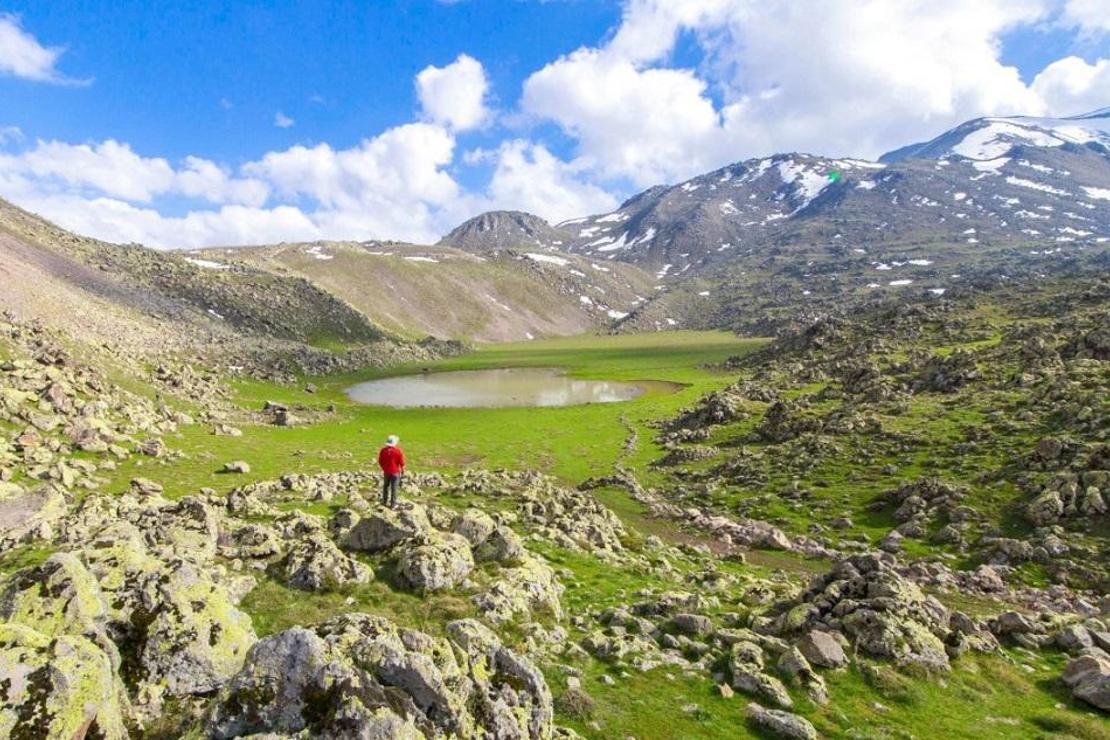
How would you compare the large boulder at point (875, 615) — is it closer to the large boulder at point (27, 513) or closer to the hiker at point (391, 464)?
the hiker at point (391, 464)

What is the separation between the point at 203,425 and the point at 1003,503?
70404 millimetres

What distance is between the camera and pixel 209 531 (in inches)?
899

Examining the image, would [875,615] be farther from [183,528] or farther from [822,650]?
[183,528]

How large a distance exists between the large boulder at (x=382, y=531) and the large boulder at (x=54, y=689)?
43.4 feet

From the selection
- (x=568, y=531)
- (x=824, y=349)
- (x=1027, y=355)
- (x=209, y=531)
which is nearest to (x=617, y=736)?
(x=209, y=531)

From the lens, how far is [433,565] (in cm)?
2097

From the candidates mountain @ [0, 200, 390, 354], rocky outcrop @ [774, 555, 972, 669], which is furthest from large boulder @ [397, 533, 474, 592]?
mountain @ [0, 200, 390, 354]

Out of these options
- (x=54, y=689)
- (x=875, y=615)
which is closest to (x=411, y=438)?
(x=875, y=615)

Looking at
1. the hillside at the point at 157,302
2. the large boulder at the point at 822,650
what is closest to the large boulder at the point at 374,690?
the large boulder at the point at 822,650

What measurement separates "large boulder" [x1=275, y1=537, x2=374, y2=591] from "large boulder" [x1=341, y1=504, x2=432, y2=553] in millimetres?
1780

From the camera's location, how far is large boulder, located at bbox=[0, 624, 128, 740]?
8.72m

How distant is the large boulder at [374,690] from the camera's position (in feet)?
30.9

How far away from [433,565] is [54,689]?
492 inches

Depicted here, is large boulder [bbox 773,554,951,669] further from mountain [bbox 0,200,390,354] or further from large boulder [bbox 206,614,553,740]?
mountain [bbox 0,200,390,354]
